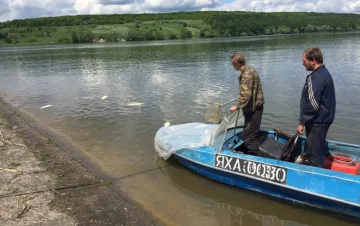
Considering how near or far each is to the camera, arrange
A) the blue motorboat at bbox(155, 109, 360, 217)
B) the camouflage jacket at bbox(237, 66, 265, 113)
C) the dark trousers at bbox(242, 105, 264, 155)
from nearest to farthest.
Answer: the blue motorboat at bbox(155, 109, 360, 217)
the camouflage jacket at bbox(237, 66, 265, 113)
the dark trousers at bbox(242, 105, 264, 155)

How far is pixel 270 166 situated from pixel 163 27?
137 m

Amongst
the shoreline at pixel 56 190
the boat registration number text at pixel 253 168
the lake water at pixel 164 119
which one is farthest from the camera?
the lake water at pixel 164 119

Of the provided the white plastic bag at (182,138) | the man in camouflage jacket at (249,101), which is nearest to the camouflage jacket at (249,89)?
the man in camouflage jacket at (249,101)

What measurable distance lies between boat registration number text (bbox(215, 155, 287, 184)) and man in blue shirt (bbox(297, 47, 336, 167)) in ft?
2.31

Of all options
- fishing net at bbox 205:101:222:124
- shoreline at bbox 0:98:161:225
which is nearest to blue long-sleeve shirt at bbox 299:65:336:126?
fishing net at bbox 205:101:222:124

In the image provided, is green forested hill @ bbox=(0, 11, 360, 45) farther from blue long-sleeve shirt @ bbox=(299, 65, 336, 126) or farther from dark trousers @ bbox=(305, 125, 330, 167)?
blue long-sleeve shirt @ bbox=(299, 65, 336, 126)

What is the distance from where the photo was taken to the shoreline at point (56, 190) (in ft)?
18.8

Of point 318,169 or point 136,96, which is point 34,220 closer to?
point 318,169

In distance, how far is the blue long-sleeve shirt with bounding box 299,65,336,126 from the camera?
558cm

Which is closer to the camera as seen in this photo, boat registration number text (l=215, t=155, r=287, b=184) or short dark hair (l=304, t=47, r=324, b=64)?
short dark hair (l=304, t=47, r=324, b=64)

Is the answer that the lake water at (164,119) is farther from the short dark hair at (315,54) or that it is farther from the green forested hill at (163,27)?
the green forested hill at (163,27)

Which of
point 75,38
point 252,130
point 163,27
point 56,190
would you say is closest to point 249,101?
point 252,130

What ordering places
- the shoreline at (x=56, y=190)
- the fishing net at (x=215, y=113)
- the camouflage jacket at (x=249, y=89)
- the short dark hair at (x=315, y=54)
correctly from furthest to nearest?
1. the fishing net at (x=215, y=113)
2. the camouflage jacket at (x=249, y=89)
3. the shoreline at (x=56, y=190)
4. the short dark hair at (x=315, y=54)

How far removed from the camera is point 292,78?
69.2 feet
